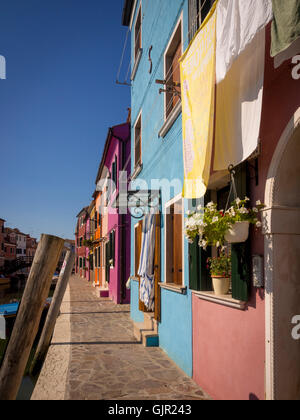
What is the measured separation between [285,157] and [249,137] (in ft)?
1.15

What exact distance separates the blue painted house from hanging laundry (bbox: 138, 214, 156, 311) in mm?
131

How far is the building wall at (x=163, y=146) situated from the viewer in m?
5.42

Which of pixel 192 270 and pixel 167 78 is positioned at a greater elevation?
pixel 167 78

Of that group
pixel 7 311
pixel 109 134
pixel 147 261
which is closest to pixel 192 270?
pixel 147 261

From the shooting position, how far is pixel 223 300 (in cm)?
382

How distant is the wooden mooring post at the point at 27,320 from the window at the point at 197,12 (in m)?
3.85

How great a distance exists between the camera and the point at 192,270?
4.87 meters

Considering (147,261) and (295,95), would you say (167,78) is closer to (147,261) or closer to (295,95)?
(147,261)

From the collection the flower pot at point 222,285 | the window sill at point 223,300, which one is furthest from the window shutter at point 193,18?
the window sill at point 223,300

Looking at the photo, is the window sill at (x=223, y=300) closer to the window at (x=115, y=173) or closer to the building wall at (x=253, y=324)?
the building wall at (x=253, y=324)

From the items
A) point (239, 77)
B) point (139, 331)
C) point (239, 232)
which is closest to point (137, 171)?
point (139, 331)

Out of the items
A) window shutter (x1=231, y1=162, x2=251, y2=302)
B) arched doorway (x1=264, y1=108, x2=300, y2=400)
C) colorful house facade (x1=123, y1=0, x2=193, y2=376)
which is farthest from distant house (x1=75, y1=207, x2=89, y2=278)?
arched doorway (x1=264, y1=108, x2=300, y2=400)

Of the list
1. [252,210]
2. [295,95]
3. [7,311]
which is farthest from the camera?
[7,311]

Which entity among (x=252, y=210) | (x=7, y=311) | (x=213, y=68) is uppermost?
(x=213, y=68)
